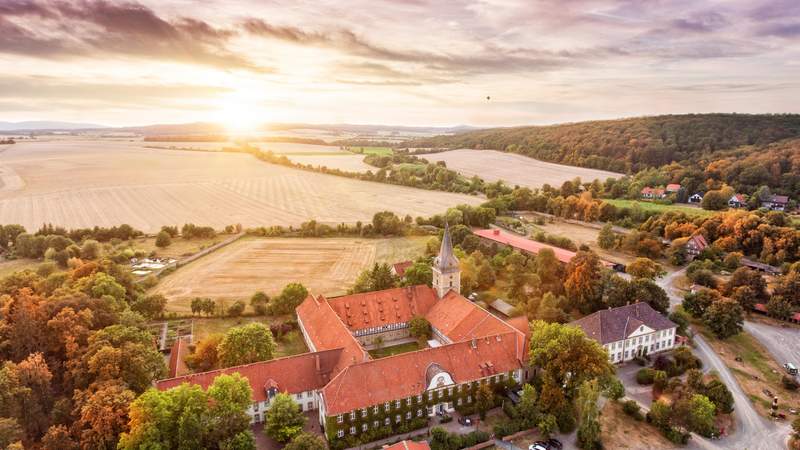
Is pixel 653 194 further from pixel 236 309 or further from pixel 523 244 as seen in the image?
pixel 236 309

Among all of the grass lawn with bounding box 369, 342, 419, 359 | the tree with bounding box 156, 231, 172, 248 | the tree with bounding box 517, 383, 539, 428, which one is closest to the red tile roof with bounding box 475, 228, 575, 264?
the grass lawn with bounding box 369, 342, 419, 359

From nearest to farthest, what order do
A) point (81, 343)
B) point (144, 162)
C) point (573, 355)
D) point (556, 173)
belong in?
1. point (573, 355)
2. point (81, 343)
3. point (556, 173)
4. point (144, 162)

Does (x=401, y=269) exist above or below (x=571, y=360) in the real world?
below

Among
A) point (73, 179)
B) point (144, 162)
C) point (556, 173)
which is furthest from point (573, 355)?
point (144, 162)

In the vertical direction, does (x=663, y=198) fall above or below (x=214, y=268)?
above

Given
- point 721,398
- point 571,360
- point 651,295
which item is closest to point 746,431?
point 721,398

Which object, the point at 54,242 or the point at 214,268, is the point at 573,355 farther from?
the point at 54,242

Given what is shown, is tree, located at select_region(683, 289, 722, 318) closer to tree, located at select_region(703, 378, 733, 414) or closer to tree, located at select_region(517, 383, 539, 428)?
tree, located at select_region(703, 378, 733, 414)
